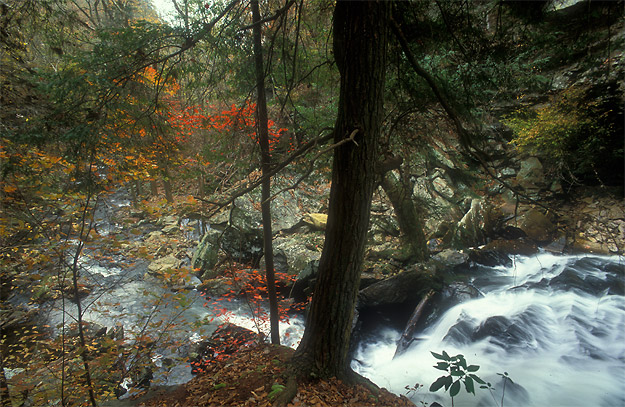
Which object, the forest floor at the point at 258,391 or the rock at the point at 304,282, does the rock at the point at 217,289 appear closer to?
the rock at the point at 304,282

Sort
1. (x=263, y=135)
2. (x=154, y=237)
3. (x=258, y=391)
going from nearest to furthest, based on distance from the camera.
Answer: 1. (x=258, y=391)
2. (x=263, y=135)
3. (x=154, y=237)

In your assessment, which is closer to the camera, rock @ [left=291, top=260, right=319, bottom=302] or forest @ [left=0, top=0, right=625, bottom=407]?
forest @ [left=0, top=0, right=625, bottom=407]

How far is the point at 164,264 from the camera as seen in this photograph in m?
9.09

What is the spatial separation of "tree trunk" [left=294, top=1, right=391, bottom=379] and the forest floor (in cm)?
17

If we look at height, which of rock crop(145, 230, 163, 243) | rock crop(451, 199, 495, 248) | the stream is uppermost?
rock crop(451, 199, 495, 248)

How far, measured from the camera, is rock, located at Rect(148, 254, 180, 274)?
873 cm

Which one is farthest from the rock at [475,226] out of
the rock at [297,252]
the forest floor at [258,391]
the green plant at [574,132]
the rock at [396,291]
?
the forest floor at [258,391]

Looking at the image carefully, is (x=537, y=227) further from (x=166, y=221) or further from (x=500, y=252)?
(x=166, y=221)

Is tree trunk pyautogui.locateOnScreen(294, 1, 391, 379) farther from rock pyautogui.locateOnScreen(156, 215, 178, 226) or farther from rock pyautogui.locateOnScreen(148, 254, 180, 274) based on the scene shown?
rock pyautogui.locateOnScreen(156, 215, 178, 226)

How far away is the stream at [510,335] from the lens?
4.48 meters

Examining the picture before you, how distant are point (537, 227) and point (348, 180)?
899 centimetres

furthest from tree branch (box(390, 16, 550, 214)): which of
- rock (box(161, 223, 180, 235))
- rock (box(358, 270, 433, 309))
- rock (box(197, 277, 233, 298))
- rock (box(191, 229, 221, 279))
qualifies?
rock (box(161, 223, 180, 235))

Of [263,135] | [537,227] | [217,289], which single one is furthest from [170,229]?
[537,227]

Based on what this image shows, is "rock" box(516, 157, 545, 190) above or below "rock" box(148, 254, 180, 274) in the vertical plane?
above
